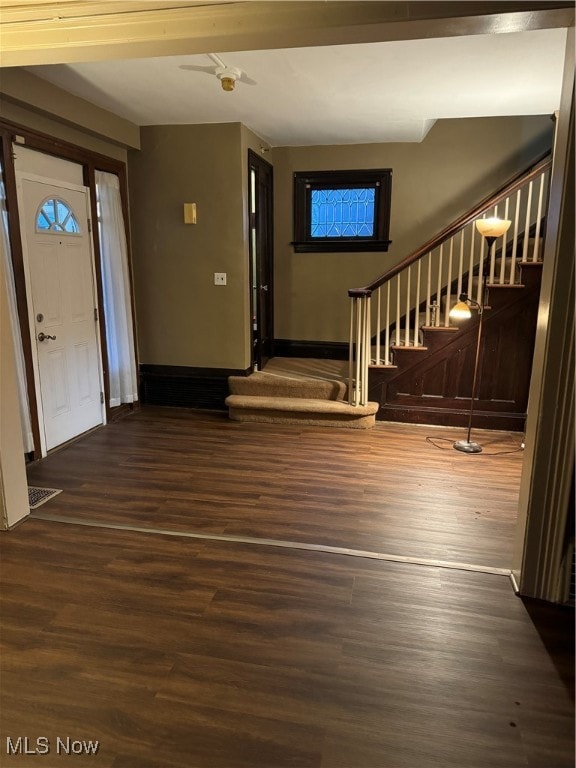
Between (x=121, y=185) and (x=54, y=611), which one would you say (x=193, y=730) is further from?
(x=121, y=185)

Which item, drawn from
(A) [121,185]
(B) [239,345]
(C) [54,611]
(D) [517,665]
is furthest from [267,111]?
(D) [517,665]

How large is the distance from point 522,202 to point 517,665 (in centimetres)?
449

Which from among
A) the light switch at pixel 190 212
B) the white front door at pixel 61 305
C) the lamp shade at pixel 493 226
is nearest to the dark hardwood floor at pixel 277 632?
the white front door at pixel 61 305

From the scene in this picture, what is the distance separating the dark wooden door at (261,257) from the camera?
206 inches

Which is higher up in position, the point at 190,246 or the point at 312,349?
the point at 190,246

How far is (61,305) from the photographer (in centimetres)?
416

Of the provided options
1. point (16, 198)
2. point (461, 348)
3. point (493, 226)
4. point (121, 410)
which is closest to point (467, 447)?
point (461, 348)

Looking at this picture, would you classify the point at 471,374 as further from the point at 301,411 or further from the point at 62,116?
the point at 62,116

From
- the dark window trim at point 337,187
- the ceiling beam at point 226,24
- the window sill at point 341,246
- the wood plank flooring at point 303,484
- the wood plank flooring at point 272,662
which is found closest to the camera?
the wood plank flooring at point 272,662

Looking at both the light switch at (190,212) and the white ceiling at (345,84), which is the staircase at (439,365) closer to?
the white ceiling at (345,84)

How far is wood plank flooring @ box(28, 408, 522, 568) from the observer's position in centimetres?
289

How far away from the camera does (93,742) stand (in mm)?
1650

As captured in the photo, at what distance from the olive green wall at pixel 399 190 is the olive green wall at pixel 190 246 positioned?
1160 mm

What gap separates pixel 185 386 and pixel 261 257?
1666mm
